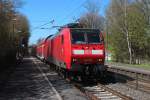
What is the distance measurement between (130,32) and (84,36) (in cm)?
4016

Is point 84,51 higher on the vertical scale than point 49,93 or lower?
higher

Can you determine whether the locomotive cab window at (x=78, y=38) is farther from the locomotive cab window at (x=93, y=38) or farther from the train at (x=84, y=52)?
the locomotive cab window at (x=93, y=38)

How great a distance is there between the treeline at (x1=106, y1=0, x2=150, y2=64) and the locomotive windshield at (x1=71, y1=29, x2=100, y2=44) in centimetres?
3707

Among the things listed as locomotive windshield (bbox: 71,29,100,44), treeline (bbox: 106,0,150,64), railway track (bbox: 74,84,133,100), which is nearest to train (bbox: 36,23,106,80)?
locomotive windshield (bbox: 71,29,100,44)

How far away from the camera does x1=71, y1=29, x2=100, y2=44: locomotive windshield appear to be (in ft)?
74.8

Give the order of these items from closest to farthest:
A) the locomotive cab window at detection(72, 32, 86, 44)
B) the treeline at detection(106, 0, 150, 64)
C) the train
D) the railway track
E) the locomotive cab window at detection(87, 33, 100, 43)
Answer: the railway track → the train → the locomotive cab window at detection(72, 32, 86, 44) → the locomotive cab window at detection(87, 33, 100, 43) → the treeline at detection(106, 0, 150, 64)

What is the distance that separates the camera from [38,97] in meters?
17.1

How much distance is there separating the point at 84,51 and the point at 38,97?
612 centimetres

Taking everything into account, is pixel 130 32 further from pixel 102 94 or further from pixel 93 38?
pixel 102 94

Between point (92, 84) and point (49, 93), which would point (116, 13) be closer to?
point (92, 84)

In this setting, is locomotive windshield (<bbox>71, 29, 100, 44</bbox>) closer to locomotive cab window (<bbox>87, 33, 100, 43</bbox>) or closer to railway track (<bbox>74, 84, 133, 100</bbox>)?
locomotive cab window (<bbox>87, 33, 100, 43</bbox>)

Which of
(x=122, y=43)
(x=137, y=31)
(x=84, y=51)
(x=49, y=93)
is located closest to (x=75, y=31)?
(x=84, y=51)

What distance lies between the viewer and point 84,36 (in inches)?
904

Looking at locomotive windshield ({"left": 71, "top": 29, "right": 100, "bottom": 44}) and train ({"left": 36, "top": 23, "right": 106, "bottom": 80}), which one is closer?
train ({"left": 36, "top": 23, "right": 106, "bottom": 80})
